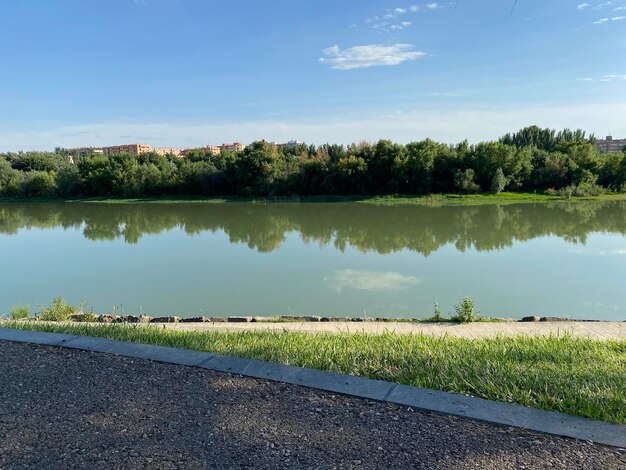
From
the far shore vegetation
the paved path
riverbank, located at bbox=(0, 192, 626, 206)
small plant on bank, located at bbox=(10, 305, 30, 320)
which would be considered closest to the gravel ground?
the paved path

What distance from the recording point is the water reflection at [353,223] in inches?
819

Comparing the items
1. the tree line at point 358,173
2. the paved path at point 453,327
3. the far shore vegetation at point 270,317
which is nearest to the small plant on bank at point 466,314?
the far shore vegetation at point 270,317

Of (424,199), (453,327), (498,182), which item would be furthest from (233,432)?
(498,182)

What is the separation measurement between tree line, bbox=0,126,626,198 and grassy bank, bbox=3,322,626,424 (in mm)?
38645

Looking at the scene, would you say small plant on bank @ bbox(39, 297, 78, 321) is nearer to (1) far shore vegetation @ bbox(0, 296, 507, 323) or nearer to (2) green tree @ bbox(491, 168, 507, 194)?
(1) far shore vegetation @ bbox(0, 296, 507, 323)

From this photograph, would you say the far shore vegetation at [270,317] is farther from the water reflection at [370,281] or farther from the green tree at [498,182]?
the green tree at [498,182]

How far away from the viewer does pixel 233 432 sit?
96.6 inches

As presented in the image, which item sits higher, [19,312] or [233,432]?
[233,432]

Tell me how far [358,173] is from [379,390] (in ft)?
137

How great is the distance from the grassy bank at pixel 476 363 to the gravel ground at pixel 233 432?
17.0 inches

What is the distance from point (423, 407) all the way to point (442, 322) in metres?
7.03

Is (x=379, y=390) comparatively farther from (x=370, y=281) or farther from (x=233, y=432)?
(x=370, y=281)

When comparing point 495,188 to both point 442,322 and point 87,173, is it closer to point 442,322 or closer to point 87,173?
point 442,322

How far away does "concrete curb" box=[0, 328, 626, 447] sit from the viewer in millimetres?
2387
